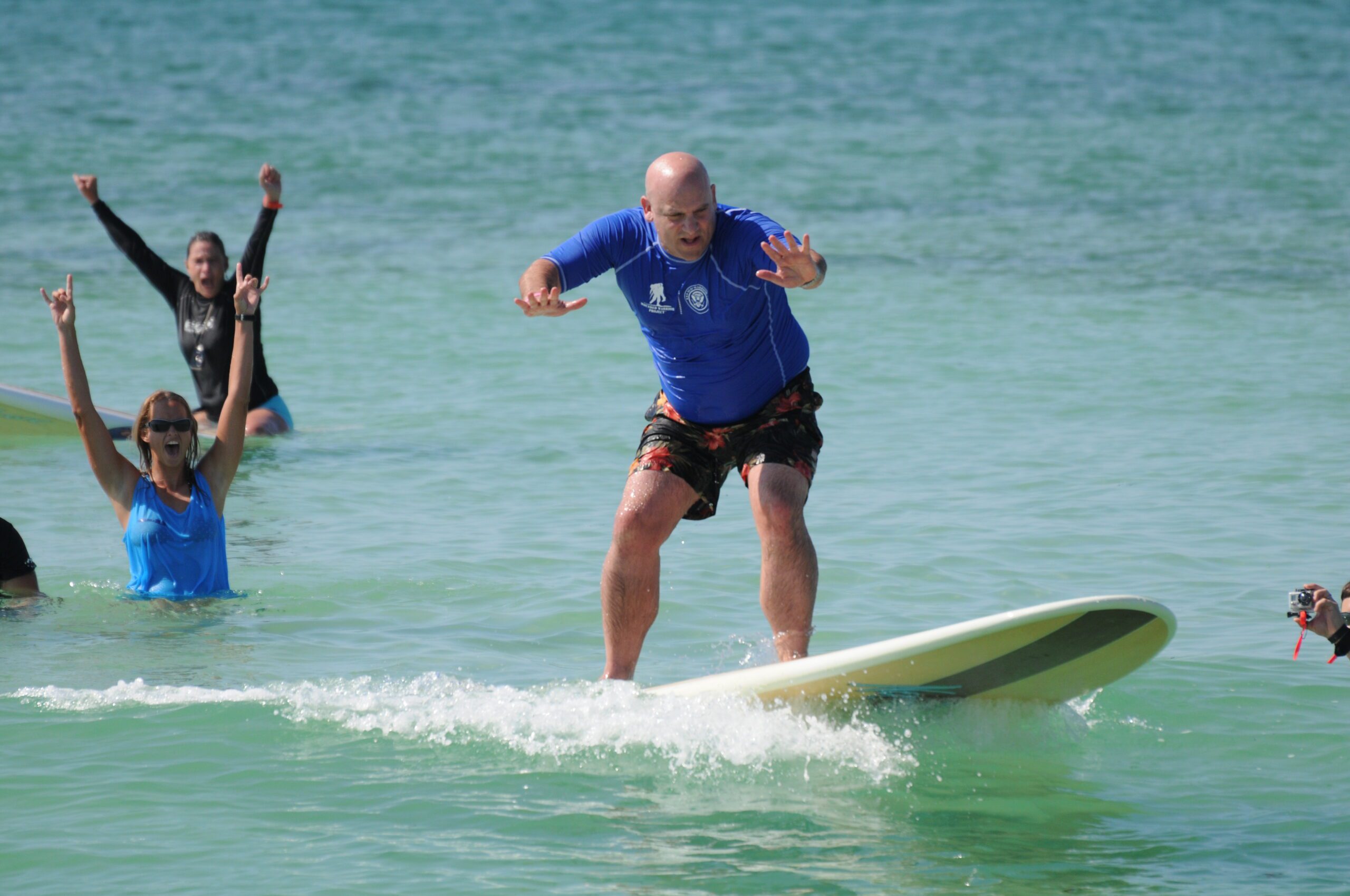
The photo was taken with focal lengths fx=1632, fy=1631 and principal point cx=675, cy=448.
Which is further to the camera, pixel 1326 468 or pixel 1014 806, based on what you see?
pixel 1326 468

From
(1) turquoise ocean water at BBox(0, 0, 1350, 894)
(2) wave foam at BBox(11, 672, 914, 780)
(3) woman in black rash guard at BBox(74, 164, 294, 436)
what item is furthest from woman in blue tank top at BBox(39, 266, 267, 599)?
(3) woman in black rash guard at BBox(74, 164, 294, 436)

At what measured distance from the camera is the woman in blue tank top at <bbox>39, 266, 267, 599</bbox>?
22.6ft

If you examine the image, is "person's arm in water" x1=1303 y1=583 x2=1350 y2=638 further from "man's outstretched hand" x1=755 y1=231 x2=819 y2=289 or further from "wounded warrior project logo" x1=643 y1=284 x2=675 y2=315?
"wounded warrior project logo" x1=643 y1=284 x2=675 y2=315

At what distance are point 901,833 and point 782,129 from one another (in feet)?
98.5

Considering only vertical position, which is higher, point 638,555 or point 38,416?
point 38,416

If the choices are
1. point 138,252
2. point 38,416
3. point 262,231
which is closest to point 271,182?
point 262,231

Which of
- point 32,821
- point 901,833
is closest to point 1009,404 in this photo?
point 901,833

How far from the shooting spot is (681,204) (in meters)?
5.47

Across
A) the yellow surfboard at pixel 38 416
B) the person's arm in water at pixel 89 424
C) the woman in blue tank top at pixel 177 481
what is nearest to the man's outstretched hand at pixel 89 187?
the yellow surfboard at pixel 38 416

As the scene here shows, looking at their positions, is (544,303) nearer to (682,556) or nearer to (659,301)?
(659,301)

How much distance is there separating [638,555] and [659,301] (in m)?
0.90

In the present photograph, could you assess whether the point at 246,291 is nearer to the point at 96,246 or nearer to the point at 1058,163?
the point at 96,246

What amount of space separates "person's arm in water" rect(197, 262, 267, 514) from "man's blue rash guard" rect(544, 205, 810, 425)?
1751 millimetres

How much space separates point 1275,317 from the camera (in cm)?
1612
